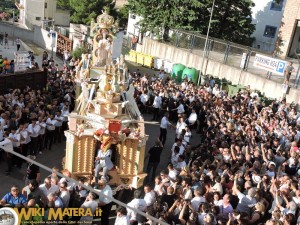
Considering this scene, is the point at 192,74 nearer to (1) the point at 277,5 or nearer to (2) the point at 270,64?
(2) the point at 270,64

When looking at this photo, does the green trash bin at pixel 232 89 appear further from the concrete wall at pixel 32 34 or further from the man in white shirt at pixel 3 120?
the concrete wall at pixel 32 34

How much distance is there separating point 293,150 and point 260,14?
96.7ft

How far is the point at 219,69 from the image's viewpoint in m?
24.8

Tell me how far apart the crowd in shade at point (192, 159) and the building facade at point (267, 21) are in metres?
21.2

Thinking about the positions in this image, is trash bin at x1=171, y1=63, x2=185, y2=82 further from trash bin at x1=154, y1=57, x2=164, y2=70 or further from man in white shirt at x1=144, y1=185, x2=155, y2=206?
man in white shirt at x1=144, y1=185, x2=155, y2=206

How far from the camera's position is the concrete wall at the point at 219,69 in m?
20.7

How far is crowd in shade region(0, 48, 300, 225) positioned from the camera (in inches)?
299

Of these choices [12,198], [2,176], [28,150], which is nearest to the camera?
[12,198]

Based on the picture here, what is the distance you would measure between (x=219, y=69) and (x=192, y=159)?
47.3 feet

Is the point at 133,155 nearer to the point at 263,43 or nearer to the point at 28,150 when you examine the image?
the point at 28,150

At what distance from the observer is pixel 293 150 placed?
1142 centimetres

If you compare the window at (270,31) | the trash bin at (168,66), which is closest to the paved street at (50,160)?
the trash bin at (168,66)

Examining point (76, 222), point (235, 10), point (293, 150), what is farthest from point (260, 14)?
point (76, 222)

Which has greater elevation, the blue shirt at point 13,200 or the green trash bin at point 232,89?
the blue shirt at point 13,200
